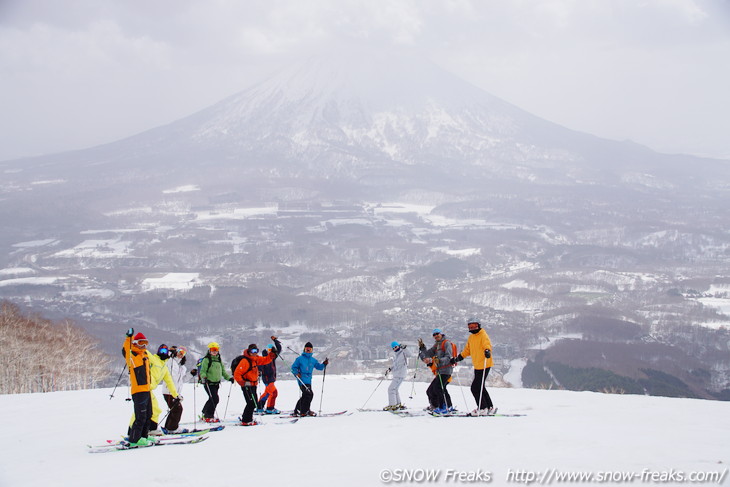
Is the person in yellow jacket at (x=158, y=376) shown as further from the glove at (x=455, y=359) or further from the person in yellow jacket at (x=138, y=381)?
the glove at (x=455, y=359)

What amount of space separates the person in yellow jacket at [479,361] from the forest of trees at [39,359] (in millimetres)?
19994

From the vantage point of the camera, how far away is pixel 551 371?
2151 inches

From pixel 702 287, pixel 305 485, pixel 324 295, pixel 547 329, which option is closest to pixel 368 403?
pixel 305 485

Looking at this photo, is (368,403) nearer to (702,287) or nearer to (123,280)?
(702,287)

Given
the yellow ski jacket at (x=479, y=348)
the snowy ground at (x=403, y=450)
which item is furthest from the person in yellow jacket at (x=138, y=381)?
the yellow ski jacket at (x=479, y=348)

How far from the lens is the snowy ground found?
7863mm

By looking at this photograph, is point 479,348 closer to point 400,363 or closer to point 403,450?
point 400,363

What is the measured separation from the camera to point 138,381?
10070 millimetres

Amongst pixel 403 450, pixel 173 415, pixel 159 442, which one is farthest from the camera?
pixel 173 415

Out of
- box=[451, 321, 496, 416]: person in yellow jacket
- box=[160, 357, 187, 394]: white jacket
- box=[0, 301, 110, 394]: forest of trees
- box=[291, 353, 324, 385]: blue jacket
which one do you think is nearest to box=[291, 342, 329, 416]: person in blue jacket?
box=[291, 353, 324, 385]: blue jacket

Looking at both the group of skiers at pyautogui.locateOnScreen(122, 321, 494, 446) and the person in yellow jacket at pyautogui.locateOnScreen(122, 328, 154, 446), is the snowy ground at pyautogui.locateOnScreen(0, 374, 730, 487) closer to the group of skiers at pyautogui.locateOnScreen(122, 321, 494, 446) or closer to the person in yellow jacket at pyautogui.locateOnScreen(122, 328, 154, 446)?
the person in yellow jacket at pyautogui.locateOnScreen(122, 328, 154, 446)

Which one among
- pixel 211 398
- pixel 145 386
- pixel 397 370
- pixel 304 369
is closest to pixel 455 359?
pixel 397 370

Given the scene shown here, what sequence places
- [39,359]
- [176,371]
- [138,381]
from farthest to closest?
[39,359]
[176,371]
[138,381]

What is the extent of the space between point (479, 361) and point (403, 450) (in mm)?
3080
